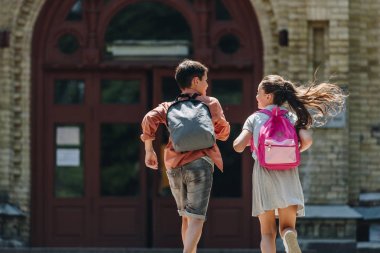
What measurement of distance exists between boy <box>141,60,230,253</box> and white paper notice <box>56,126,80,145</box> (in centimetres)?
584

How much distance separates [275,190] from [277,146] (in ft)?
1.32

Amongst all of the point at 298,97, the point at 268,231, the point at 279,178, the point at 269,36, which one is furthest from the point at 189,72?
the point at 269,36

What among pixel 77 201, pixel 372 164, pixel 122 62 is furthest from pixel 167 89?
pixel 372 164

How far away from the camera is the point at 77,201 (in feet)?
54.6

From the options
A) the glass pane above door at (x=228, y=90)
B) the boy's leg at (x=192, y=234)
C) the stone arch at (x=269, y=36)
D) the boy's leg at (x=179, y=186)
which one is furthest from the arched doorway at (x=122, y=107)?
the boy's leg at (x=192, y=234)

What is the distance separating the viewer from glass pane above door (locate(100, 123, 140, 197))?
16609 millimetres

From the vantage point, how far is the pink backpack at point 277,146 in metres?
10.5

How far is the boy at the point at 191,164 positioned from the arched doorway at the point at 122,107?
555 centimetres

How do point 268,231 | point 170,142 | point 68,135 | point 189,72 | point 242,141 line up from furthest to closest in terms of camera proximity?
point 68,135 → point 189,72 → point 170,142 → point 268,231 → point 242,141

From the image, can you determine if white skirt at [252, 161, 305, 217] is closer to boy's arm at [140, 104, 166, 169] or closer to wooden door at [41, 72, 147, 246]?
boy's arm at [140, 104, 166, 169]

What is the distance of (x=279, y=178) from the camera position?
34.9 ft

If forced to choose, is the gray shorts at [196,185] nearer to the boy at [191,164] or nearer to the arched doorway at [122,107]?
the boy at [191,164]

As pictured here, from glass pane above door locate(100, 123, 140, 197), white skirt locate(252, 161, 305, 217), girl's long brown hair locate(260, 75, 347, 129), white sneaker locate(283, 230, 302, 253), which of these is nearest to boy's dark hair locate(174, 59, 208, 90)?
girl's long brown hair locate(260, 75, 347, 129)

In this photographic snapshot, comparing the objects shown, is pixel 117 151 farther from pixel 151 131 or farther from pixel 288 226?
pixel 288 226
